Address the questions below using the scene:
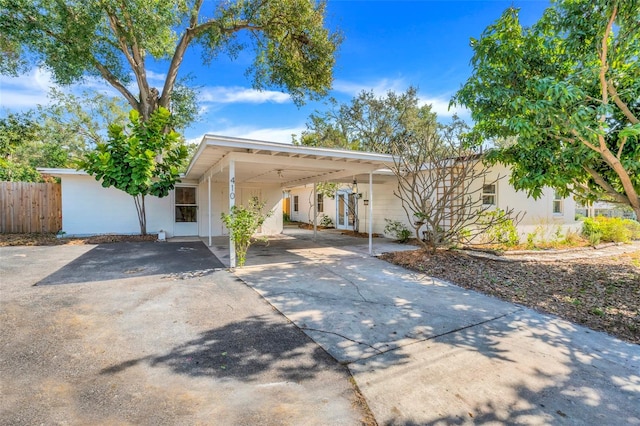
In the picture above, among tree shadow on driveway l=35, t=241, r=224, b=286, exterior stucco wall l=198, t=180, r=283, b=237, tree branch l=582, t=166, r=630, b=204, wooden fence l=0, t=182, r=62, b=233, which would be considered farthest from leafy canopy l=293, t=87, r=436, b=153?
wooden fence l=0, t=182, r=62, b=233

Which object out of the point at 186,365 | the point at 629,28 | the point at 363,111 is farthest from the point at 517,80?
the point at 363,111

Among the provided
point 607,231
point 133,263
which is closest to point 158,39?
point 133,263

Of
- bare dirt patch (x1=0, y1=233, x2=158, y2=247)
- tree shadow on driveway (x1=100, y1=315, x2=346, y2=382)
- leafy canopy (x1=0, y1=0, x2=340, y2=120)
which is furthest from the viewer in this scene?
leafy canopy (x1=0, y1=0, x2=340, y2=120)

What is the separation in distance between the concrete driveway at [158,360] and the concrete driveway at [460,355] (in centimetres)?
35

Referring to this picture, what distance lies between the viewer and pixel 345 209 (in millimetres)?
15508

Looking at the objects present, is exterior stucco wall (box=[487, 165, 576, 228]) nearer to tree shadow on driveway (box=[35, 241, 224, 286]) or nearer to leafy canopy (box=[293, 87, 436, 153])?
leafy canopy (box=[293, 87, 436, 153])

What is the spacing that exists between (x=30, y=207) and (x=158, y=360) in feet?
41.9

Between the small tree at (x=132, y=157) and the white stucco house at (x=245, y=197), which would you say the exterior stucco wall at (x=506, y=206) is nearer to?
the white stucco house at (x=245, y=197)

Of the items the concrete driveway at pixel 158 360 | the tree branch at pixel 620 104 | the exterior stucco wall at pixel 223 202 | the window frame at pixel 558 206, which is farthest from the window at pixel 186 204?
the window frame at pixel 558 206

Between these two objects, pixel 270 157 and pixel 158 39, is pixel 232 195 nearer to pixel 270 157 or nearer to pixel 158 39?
pixel 270 157

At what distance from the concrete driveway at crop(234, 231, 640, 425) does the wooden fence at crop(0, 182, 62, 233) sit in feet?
36.2

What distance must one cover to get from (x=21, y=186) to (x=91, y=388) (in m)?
12.9

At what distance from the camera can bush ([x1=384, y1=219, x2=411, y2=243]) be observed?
34.8ft

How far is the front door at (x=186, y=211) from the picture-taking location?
12445mm
